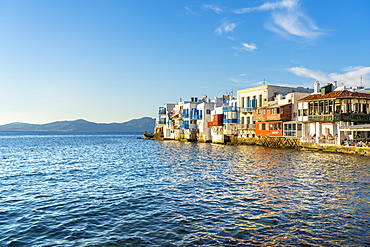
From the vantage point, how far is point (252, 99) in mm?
79000

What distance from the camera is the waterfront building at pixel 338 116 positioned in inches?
2010

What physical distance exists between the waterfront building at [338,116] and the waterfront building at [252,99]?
1697 cm

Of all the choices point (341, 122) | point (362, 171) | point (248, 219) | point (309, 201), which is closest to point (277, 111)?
point (341, 122)

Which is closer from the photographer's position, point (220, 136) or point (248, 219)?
point (248, 219)

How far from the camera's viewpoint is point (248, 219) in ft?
52.2

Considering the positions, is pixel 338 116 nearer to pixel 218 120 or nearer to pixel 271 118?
pixel 271 118

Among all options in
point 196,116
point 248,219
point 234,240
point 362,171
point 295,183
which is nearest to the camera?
point 234,240

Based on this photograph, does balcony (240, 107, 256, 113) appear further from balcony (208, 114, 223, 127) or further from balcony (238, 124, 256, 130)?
balcony (208, 114, 223, 127)

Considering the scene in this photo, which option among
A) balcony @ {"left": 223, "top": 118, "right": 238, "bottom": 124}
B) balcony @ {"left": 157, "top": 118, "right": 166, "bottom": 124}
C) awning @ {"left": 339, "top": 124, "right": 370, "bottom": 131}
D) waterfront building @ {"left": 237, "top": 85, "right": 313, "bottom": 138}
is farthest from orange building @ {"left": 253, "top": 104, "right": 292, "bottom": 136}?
balcony @ {"left": 157, "top": 118, "right": 166, "bottom": 124}

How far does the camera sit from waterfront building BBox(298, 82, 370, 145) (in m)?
51.0

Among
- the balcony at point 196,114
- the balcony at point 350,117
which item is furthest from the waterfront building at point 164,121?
the balcony at point 350,117

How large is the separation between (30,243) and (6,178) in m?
21.2

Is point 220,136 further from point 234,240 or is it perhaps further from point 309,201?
point 234,240

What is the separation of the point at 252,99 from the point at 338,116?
93.8ft
